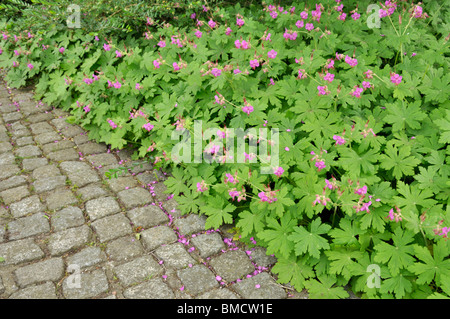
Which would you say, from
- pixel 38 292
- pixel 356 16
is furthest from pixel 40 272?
pixel 356 16

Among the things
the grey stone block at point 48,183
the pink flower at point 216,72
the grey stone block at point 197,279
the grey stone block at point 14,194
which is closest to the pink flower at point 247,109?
the pink flower at point 216,72

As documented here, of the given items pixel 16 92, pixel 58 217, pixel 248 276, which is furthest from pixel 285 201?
pixel 16 92

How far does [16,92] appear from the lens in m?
5.39

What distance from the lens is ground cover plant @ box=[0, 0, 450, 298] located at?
2.72 m

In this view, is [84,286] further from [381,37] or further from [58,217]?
[381,37]

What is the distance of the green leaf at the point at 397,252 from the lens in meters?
2.56

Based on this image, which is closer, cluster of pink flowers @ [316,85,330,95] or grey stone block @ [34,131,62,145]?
cluster of pink flowers @ [316,85,330,95]

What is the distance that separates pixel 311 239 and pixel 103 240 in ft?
5.18

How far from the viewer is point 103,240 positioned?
3174 mm

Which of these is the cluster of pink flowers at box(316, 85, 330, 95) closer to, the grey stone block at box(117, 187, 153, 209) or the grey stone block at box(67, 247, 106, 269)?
the grey stone block at box(117, 187, 153, 209)

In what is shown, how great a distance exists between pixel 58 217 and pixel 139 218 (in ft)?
2.17

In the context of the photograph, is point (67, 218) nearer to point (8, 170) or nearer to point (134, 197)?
point (134, 197)

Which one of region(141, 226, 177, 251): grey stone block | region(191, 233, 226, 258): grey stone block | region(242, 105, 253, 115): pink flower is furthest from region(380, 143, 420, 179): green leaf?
region(141, 226, 177, 251): grey stone block

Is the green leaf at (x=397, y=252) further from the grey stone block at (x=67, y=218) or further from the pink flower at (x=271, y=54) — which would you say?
the grey stone block at (x=67, y=218)
